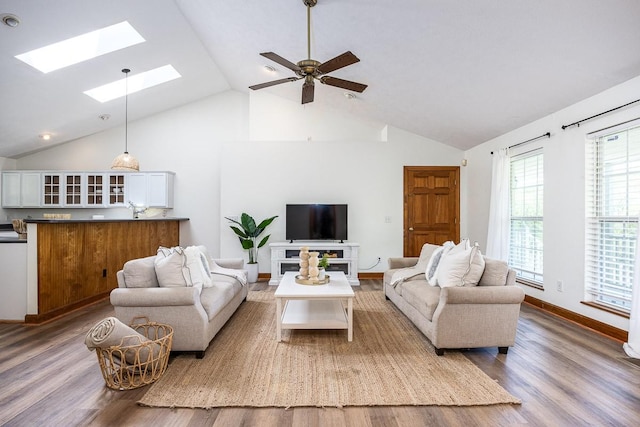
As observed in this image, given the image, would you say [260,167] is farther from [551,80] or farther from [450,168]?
[551,80]

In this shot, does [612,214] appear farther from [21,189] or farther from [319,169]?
[21,189]

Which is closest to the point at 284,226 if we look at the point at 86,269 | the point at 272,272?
the point at 272,272

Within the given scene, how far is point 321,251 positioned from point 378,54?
329 centimetres

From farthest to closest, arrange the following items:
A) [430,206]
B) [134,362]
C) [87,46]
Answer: [430,206] → [87,46] → [134,362]

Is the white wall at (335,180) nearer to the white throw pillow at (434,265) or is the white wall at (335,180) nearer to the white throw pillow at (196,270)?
the white throw pillow at (434,265)

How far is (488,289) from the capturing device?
287 centimetres

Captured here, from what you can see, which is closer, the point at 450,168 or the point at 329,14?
the point at 329,14

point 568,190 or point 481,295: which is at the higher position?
point 568,190

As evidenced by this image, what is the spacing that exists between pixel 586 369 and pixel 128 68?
634cm

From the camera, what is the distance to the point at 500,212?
5.04 metres

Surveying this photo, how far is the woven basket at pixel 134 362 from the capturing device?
2.31 m

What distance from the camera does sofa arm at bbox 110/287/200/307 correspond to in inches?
108

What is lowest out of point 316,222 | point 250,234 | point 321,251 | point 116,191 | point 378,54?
point 321,251

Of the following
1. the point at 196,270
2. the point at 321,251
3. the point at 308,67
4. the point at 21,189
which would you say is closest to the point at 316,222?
the point at 321,251
